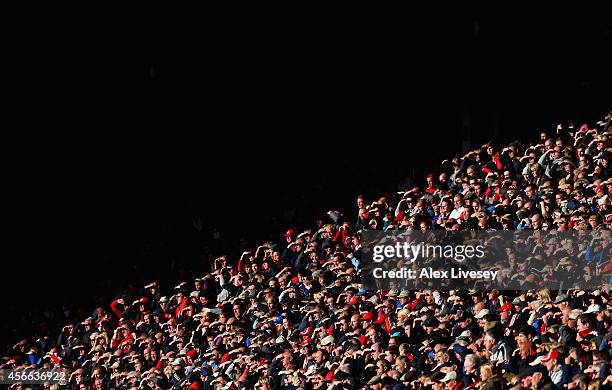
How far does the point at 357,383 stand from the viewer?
18.5 meters

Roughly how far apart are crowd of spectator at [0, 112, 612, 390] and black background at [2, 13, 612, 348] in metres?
3.88

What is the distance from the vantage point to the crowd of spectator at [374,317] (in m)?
17.0

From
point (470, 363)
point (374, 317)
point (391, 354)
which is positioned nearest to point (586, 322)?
point (470, 363)

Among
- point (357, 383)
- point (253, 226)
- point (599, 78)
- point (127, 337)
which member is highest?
point (599, 78)

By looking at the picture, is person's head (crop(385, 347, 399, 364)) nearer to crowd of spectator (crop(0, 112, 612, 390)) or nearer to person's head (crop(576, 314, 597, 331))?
crowd of spectator (crop(0, 112, 612, 390))

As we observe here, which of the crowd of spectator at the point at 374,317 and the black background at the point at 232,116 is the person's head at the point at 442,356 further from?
the black background at the point at 232,116

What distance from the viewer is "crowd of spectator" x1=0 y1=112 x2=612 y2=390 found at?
55.8 ft

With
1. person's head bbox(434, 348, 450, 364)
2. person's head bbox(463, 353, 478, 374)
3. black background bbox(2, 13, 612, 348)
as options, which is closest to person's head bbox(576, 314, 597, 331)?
person's head bbox(463, 353, 478, 374)

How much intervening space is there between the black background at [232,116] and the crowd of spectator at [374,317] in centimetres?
388

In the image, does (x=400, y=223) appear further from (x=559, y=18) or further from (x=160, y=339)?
(x=559, y=18)

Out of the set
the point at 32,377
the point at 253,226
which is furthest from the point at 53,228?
the point at 32,377

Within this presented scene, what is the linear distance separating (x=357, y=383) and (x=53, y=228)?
21.0 m

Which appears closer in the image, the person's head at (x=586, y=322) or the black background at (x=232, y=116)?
the person's head at (x=586, y=322)

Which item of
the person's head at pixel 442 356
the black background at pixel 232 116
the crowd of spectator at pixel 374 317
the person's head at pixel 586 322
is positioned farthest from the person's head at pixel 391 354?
the black background at pixel 232 116
